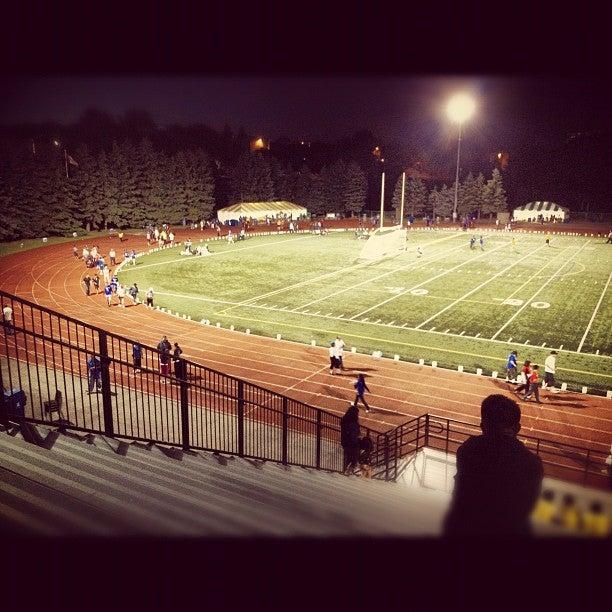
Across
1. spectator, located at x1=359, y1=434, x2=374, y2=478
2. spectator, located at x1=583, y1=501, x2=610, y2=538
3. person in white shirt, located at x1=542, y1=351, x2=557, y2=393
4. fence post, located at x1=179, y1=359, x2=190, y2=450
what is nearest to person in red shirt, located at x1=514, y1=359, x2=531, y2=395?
person in white shirt, located at x1=542, y1=351, x2=557, y2=393

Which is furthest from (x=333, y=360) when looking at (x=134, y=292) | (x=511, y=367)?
(x=134, y=292)

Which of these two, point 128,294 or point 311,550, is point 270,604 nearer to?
point 311,550

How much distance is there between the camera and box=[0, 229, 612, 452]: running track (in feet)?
47.4

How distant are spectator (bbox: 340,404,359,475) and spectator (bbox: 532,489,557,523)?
707cm

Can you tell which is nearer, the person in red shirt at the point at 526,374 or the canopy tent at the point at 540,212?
the person in red shirt at the point at 526,374

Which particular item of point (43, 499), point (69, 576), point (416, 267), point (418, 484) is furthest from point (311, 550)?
point (416, 267)

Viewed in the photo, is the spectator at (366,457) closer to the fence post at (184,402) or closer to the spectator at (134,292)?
the fence post at (184,402)

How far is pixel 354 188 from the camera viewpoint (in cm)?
8188

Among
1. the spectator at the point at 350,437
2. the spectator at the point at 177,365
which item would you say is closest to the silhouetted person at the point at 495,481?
the spectator at the point at 177,365

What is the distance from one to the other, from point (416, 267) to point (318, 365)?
21625 mm

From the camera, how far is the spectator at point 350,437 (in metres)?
9.94

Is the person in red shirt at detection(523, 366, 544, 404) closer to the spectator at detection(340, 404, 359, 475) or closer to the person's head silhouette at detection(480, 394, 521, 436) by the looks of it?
the spectator at detection(340, 404, 359, 475)

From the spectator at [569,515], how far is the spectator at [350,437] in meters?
7.16

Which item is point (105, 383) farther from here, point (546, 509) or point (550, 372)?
point (550, 372)
